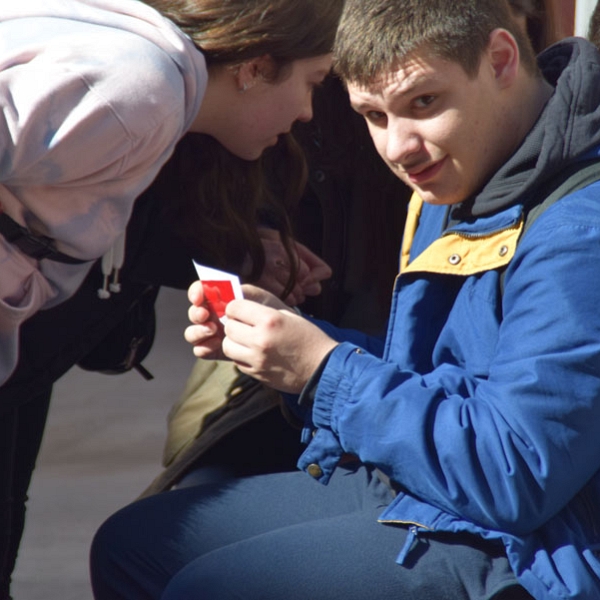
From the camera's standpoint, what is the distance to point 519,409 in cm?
166

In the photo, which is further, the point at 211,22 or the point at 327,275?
the point at 327,275

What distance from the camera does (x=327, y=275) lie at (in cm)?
271

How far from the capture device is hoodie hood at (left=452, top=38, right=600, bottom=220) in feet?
5.85

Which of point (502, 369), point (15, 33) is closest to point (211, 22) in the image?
point (15, 33)

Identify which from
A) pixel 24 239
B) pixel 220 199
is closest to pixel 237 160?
pixel 220 199

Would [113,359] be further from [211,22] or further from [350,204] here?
[211,22]

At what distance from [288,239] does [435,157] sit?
85 centimetres

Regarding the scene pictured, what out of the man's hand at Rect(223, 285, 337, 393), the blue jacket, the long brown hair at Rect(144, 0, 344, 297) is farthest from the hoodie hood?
the long brown hair at Rect(144, 0, 344, 297)

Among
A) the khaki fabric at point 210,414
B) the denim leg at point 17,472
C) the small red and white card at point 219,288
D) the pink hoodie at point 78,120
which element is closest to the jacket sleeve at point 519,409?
the small red and white card at point 219,288

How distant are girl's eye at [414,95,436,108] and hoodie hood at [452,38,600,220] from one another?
0.52 feet

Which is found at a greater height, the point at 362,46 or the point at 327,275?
the point at 362,46

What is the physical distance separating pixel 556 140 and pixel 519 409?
425 millimetres

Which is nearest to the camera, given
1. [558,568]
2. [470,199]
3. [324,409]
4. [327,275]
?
[558,568]

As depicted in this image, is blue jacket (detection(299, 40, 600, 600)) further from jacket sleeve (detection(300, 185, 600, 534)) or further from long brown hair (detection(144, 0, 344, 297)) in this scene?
long brown hair (detection(144, 0, 344, 297))
